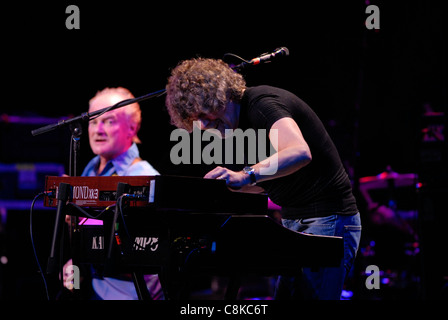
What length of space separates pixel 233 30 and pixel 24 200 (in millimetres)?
3170

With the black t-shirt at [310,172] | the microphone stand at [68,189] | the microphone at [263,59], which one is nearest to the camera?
the microphone stand at [68,189]

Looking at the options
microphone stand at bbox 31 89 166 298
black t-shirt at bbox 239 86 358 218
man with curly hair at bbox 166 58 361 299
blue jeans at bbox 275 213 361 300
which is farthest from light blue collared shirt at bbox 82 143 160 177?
blue jeans at bbox 275 213 361 300

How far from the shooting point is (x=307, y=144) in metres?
2.14

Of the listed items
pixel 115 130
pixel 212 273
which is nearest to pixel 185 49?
pixel 115 130

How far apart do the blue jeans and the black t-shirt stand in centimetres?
4

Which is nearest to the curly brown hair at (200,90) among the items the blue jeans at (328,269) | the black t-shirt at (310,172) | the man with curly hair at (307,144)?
the man with curly hair at (307,144)

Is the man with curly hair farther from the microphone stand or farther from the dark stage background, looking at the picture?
the dark stage background

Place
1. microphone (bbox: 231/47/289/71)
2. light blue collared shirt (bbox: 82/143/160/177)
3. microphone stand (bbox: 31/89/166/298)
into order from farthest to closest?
light blue collared shirt (bbox: 82/143/160/177) → microphone (bbox: 231/47/289/71) → microphone stand (bbox: 31/89/166/298)

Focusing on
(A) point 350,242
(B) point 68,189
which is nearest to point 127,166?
(B) point 68,189

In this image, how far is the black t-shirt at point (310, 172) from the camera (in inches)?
85.9

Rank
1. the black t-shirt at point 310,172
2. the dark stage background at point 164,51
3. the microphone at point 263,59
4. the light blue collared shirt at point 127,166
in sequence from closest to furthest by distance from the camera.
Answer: the black t-shirt at point 310,172, the microphone at point 263,59, the light blue collared shirt at point 127,166, the dark stage background at point 164,51

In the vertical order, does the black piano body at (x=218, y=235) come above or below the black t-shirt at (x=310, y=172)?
below

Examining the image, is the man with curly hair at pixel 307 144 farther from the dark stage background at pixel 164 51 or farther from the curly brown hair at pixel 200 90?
the dark stage background at pixel 164 51

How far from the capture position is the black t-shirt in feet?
7.16
